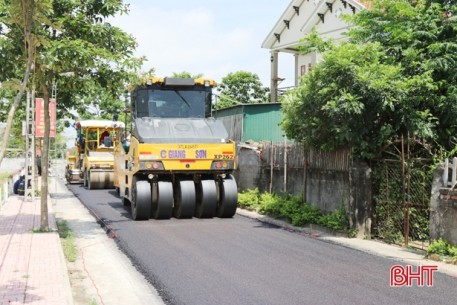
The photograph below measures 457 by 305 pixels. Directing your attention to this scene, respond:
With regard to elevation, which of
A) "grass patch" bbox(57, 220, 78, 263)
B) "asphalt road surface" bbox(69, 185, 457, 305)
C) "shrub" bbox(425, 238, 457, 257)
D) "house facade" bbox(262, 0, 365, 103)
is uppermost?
"house facade" bbox(262, 0, 365, 103)

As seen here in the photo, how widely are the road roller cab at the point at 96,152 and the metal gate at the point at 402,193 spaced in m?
15.8

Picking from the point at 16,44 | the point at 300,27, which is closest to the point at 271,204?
the point at 16,44

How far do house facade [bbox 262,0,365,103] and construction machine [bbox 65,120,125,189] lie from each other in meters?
9.49

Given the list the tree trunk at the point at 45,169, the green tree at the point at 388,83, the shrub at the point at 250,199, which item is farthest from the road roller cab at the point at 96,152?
the green tree at the point at 388,83

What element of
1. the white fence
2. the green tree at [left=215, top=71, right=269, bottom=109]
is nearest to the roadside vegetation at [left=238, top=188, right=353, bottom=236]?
the white fence

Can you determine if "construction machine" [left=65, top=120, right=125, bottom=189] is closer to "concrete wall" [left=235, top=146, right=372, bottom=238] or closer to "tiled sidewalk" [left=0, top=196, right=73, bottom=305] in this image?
"concrete wall" [left=235, top=146, right=372, bottom=238]

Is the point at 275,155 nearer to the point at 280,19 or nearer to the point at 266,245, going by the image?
the point at 266,245

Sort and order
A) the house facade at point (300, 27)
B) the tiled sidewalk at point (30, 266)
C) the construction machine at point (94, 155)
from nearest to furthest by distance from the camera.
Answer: the tiled sidewalk at point (30, 266) → the construction machine at point (94, 155) → the house facade at point (300, 27)

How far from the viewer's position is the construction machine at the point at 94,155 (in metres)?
25.4

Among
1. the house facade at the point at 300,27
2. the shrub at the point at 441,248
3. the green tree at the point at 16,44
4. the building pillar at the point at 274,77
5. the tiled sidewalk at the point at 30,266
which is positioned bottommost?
the tiled sidewalk at the point at 30,266

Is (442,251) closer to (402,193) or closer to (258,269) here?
(402,193)

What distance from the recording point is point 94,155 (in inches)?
1051

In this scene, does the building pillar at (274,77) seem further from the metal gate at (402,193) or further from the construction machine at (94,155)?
the metal gate at (402,193)

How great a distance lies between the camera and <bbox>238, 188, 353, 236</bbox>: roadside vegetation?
40.3ft
